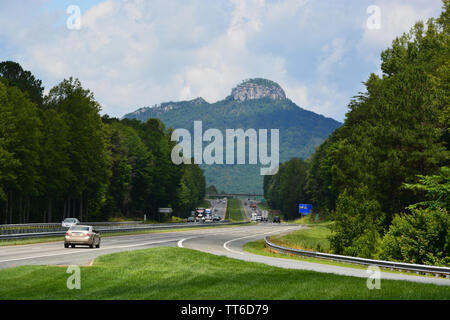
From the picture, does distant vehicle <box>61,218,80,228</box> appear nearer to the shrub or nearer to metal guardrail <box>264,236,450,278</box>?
metal guardrail <box>264,236,450,278</box>

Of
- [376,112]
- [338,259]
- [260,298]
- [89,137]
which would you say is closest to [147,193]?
[89,137]

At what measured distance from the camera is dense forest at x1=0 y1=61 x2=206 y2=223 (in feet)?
211

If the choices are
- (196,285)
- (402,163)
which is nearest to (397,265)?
(196,285)

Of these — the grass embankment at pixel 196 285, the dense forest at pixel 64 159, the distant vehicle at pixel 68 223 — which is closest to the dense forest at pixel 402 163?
the grass embankment at pixel 196 285

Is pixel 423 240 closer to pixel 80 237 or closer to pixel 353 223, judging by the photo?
pixel 353 223

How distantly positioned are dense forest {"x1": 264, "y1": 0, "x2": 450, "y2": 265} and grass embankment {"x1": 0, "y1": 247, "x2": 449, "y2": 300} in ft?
49.9

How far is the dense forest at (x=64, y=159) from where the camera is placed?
6419cm

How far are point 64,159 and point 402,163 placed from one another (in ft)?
136

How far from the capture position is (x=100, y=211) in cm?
9906

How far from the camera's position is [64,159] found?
239 ft

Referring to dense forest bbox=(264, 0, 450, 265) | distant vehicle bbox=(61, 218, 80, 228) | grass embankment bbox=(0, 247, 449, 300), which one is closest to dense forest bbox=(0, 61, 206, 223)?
distant vehicle bbox=(61, 218, 80, 228)

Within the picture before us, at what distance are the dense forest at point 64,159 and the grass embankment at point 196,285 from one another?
140ft

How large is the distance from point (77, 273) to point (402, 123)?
4012cm
